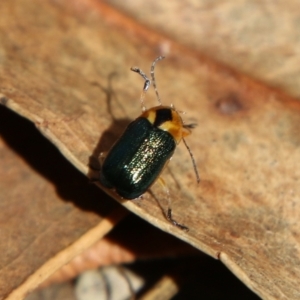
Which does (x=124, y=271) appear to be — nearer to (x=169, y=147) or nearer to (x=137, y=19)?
(x=169, y=147)

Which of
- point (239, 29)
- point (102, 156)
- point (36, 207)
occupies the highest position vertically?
point (239, 29)

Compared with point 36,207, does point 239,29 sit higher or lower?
higher

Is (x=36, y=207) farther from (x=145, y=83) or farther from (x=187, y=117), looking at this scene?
(x=187, y=117)

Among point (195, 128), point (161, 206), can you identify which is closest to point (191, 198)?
point (161, 206)

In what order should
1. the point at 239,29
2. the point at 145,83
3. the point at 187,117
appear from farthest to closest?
the point at 239,29, the point at 187,117, the point at 145,83

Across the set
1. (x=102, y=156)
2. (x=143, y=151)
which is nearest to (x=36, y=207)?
(x=102, y=156)
